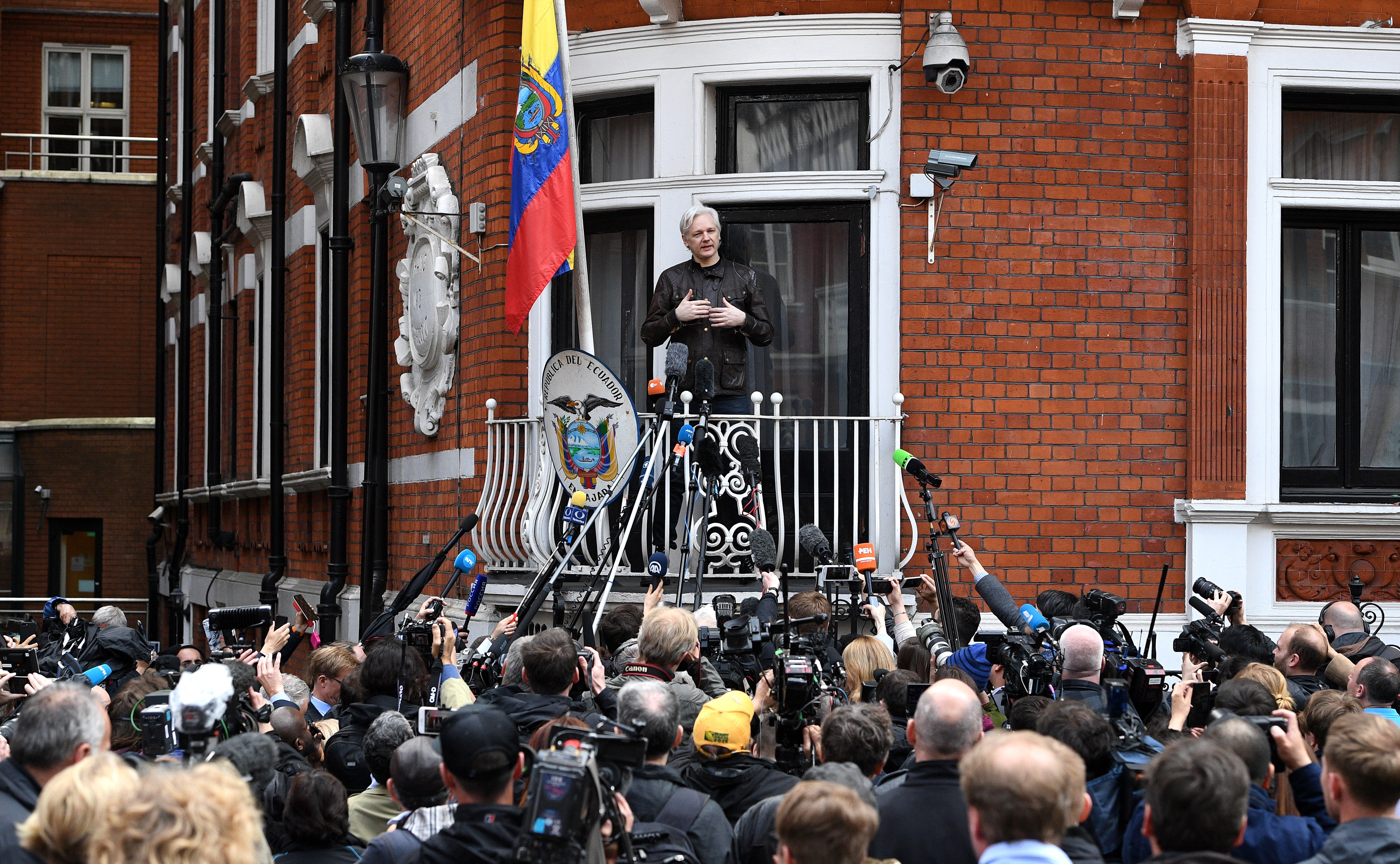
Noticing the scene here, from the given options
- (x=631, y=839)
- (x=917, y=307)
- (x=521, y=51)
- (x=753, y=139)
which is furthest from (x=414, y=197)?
(x=631, y=839)

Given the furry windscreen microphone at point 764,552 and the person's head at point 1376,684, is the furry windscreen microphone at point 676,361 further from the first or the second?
the person's head at point 1376,684

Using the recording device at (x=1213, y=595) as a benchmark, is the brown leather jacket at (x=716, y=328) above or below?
above

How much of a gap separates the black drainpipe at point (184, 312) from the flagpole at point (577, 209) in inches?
487

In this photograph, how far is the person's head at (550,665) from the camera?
536 cm

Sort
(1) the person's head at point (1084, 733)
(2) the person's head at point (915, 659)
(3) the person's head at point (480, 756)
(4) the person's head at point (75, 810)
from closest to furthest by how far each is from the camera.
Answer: (4) the person's head at point (75, 810) → (3) the person's head at point (480, 756) → (1) the person's head at point (1084, 733) → (2) the person's head at point (915, 659)

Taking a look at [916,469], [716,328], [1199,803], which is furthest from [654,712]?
[716,328]

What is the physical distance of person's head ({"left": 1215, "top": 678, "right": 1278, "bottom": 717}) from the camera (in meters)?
4.82

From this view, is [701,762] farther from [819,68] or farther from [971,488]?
[819,68]

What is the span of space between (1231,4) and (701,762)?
6155mm

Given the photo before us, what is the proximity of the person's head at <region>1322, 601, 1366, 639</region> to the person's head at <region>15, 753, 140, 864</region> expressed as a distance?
6.18 metres

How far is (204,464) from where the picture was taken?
19812 mm

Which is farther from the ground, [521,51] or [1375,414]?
[521,51]

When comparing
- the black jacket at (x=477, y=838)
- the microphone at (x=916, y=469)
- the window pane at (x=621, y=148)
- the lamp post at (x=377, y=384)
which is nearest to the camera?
the black jacket at (x=477, y=838)

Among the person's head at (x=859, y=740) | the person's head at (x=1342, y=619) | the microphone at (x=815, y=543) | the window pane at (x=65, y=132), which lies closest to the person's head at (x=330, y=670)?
the microphone at (x=815, y=543)
